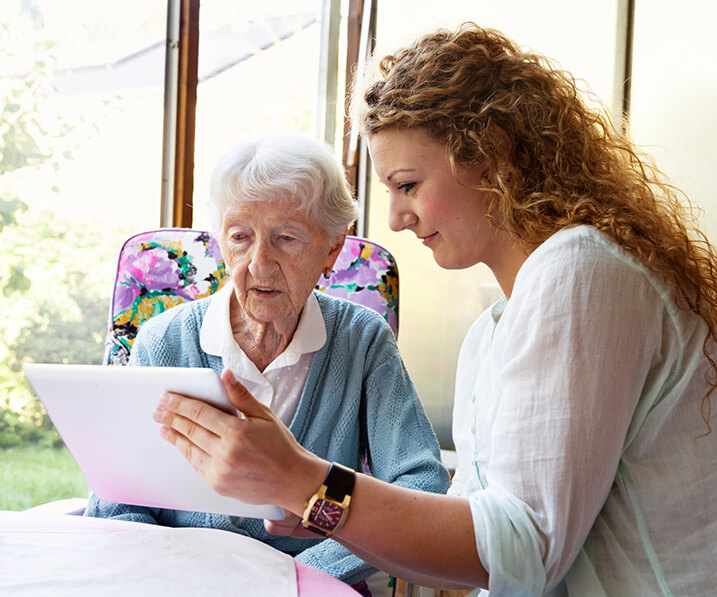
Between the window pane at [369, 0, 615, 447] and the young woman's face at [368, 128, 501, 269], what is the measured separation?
1353 mm

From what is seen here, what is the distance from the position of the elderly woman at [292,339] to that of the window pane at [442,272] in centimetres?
130

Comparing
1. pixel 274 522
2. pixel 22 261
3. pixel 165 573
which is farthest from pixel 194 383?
pixel 22 261

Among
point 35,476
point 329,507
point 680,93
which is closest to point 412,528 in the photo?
point 329,507

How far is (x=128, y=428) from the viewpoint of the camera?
0.91m

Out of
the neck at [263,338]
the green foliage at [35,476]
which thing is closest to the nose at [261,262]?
the neck at [263,338]

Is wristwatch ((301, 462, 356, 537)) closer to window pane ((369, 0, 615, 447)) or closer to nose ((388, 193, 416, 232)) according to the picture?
nose ((388, 193, 416, 232))

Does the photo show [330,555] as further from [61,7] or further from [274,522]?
[61,7]

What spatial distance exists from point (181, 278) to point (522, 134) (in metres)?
0.97

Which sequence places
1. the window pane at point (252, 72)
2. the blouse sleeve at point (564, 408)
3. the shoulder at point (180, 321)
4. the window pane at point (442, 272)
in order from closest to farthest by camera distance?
the blouse sleeve at point (564, 408), the shoulder at point (180, 321), the window pane at point (442, 272), the window pane at point (252, 72)

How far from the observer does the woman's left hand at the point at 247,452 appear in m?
0.79

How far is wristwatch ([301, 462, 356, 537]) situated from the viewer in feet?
2.55

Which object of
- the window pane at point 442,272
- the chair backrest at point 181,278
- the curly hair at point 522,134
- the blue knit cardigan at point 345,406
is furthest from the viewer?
the window pane at point 442,272

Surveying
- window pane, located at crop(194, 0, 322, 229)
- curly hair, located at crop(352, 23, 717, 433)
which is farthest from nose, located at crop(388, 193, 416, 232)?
window pane, located at crop(194, 0, 322, 229)

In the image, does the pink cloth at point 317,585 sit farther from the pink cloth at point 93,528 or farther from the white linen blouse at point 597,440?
the white linen blouse at point 597,440
